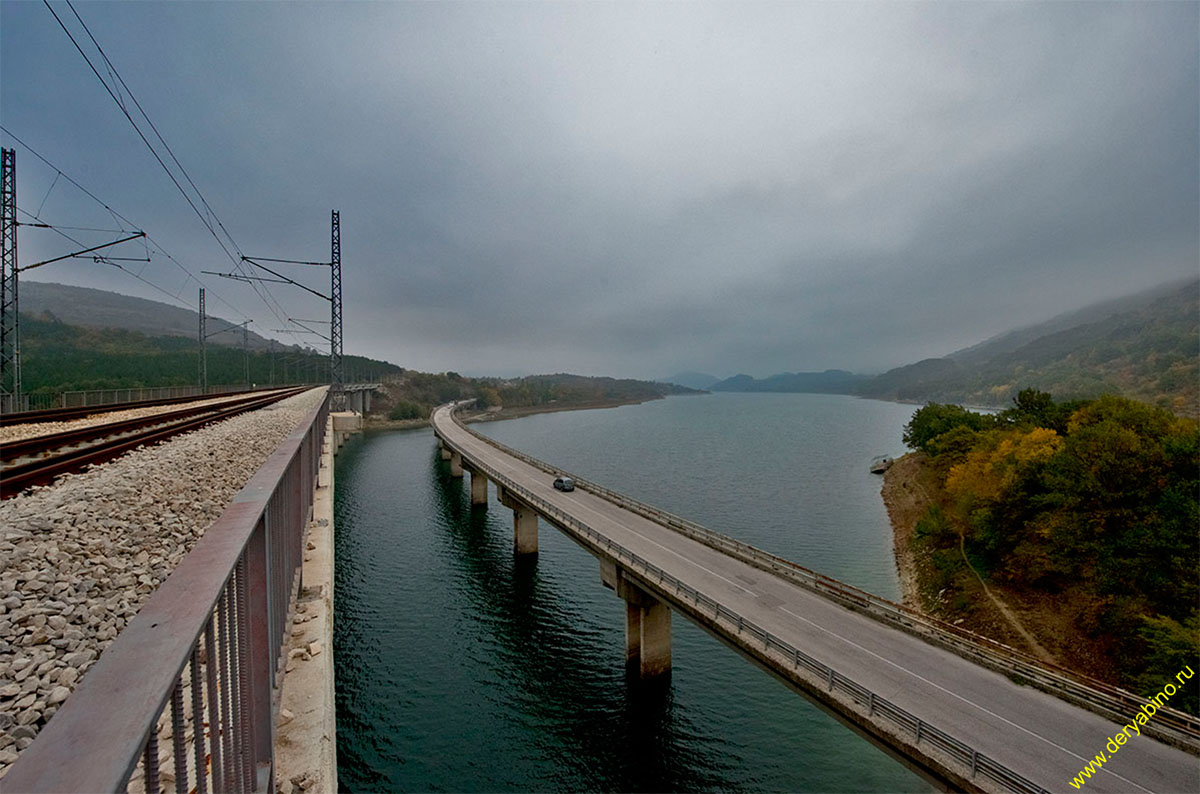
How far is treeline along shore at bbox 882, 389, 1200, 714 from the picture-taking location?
2153 centimetres

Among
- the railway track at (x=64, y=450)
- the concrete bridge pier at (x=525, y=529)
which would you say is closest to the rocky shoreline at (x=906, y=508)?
the concrete bridge pier at (x=525, y=529)

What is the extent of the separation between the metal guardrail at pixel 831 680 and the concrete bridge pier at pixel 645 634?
1429mm

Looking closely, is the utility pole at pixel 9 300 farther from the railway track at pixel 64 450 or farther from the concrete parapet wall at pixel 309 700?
the concrete parapet wall at pixel 309 700

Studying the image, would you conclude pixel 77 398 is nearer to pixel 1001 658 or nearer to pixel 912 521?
pixel 1001 658

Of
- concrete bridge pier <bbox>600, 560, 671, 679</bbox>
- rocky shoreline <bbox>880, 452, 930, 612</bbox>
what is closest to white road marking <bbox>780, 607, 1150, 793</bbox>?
concrete bridge pier <bbox>600, 560, 671, 679</bbox>

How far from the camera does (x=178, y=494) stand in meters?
8.70

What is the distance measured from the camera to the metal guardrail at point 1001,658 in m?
13.8

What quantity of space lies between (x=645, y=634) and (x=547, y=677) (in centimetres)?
474

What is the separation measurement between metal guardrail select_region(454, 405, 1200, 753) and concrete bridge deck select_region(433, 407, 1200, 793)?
0.91 feet

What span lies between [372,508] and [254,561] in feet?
174

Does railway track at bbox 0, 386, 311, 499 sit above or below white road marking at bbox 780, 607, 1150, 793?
above

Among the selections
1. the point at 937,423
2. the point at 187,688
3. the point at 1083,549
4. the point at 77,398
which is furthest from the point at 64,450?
the point at 937,423

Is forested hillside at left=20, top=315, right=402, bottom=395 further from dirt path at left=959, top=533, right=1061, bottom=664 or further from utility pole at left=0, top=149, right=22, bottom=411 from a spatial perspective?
dirt path at left=959, top=533, right=1061, bottom=664

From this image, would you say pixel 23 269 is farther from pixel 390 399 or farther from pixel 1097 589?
pixel 390 399
